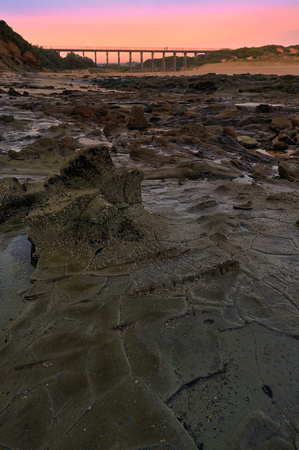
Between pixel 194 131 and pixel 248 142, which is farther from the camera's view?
pixel 194 131

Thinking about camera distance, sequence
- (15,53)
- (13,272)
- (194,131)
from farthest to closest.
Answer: (15,53), (194,131), (13,272)

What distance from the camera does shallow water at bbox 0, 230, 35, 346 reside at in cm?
248

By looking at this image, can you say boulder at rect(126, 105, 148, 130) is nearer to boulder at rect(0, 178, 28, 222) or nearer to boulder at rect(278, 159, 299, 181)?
boulder at rect(278, 159, 299, 181)

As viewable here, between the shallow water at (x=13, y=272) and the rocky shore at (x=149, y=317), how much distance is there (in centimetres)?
4

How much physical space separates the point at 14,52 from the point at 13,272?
164 ft

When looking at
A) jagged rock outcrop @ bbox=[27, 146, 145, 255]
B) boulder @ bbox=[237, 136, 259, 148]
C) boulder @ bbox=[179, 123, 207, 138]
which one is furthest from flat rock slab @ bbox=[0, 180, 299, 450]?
boulder @ bbox=[179, 123, 207, 138]

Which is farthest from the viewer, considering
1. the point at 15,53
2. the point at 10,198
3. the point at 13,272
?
the point at 15,53

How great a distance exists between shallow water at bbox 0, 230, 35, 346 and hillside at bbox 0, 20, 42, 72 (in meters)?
44.0

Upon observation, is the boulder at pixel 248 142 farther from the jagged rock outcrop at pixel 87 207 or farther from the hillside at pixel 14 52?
the hillside at pixel 14 52

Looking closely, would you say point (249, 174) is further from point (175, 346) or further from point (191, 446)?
point (191, 446)

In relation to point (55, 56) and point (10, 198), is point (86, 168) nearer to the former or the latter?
point (10, 198)

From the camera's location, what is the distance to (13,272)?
299cm

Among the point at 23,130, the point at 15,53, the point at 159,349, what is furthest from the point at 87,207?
the point at 15,53

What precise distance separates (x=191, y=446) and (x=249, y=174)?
18.0ft
